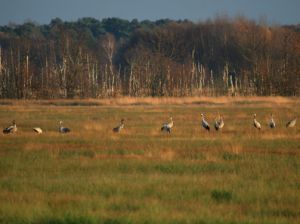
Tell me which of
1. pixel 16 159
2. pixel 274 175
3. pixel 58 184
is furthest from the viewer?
pixel 16 159

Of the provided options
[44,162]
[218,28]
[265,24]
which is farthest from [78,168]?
[218,28]

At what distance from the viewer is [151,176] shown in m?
15.1

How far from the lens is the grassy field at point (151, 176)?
458 inches

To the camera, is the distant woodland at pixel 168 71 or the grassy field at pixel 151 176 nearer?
the grassy field at pixel 151 176

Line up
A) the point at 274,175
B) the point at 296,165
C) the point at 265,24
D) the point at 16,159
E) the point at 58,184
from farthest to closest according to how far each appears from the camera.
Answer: the point at 265,24 < the point at 16,159 < the point at 296,165 < the point at 274,175 < the point at 58,184

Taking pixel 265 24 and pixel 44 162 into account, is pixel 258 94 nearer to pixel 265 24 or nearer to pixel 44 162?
pixel 265 24

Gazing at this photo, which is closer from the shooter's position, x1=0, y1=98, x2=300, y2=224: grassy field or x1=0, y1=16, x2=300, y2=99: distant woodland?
x1=0, y1=98, x2=300, y2=224: grassy field

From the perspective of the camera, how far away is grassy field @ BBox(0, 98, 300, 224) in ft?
38.2

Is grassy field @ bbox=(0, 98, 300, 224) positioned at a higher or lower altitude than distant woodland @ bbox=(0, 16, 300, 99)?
lower

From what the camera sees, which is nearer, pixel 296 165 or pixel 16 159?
pixel 296 165

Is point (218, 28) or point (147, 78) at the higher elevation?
point (218, 28)

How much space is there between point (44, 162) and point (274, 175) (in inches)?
225

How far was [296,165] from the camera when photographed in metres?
16.7

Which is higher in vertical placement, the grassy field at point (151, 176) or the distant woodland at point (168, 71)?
the distant woodland at point (168, 71)
